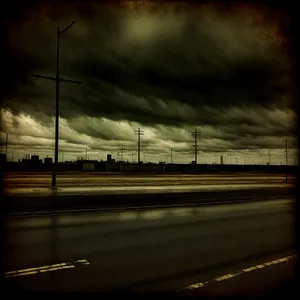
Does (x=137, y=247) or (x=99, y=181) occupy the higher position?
(x=137, y=247)

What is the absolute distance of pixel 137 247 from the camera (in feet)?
22.7

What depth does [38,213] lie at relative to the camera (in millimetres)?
11531

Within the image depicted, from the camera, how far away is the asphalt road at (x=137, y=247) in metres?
4.90

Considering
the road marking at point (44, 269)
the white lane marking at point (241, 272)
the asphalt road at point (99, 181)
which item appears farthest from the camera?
the asphalt road at point (99, 181)

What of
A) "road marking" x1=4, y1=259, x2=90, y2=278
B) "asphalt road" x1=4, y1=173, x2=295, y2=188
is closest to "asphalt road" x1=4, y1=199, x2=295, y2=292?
"road marking" x1=4, y1=259, x2=90, y2=278

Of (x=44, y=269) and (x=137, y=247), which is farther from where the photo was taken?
(x=137, y=247)

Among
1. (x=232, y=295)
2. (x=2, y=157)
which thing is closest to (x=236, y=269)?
(x=232, y=295)

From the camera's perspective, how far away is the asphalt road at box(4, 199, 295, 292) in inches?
193

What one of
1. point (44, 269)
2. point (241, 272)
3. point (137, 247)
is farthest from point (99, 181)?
point (241, 272)

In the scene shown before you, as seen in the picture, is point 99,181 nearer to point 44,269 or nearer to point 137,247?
point 137,247

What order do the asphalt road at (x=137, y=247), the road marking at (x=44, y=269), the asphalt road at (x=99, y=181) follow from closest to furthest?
1. the asphalt road at (x=137, y=247)
2. the road marking at (x=44, y=269)
3. the asphalt road at (x=99, y=181)

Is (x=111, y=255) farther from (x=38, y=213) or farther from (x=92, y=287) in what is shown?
(x=38, y=213)

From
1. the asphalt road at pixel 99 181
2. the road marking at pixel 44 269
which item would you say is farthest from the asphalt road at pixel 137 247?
the asphalt road at pixel 99 181

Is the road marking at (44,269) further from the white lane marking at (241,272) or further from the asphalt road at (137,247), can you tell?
the white lane marking at (241,272)
